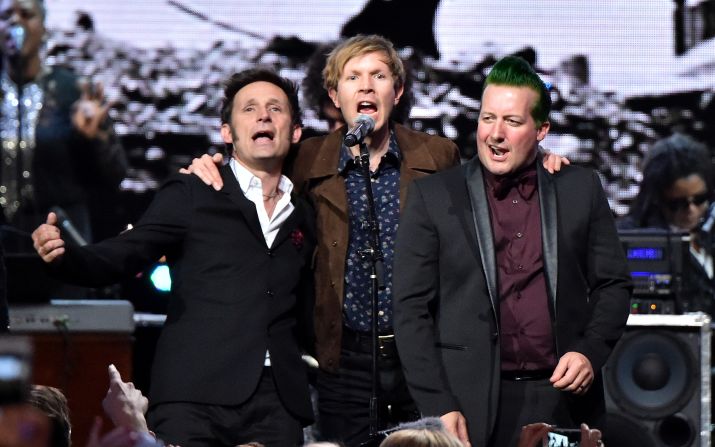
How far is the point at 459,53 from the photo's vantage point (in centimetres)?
762

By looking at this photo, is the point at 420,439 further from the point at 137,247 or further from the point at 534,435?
the point at 137,247

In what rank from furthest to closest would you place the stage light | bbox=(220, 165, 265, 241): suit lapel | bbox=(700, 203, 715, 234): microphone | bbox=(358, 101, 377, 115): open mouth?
bbox=(700, 203, 715, 234): microphone
the stage light
bbox=(358, 101, 377, 115): open mouth
bbox=(220, 165, 265, 241): suit lapel

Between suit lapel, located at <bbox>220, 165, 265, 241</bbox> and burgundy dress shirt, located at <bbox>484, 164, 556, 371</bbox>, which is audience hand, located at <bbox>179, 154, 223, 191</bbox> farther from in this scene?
burgundy dress shirt, located at <bbox>484, 164, 556, 371</bbox>

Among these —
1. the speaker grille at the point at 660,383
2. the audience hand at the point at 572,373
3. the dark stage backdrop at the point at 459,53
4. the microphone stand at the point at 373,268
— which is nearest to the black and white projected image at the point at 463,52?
the dark stage backdrop at the point at 459,53

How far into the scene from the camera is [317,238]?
414 centimetres

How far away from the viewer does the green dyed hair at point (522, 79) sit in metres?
3.72

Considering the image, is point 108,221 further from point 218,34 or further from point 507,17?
point 507,17

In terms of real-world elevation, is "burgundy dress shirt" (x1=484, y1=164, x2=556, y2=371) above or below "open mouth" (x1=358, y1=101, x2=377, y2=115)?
below

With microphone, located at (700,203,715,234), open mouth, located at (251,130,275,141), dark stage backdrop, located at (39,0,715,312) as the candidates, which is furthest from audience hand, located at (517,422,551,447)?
dark stage backdrop, located at (39,0,715,312)

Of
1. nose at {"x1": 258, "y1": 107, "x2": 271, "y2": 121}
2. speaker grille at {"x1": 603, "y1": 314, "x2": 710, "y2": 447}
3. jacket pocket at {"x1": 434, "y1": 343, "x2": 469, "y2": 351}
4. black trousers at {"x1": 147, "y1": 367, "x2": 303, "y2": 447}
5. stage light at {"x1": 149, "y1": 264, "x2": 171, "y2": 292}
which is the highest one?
nose at {"x1": 258, "y1": 107, "x2": 271, "y2": 121}

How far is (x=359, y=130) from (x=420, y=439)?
1621mm

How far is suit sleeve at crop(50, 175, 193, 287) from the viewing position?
12.1 ft

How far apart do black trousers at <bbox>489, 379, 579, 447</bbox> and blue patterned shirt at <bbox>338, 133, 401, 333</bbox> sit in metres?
0.60

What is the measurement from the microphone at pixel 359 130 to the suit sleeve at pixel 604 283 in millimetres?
708
